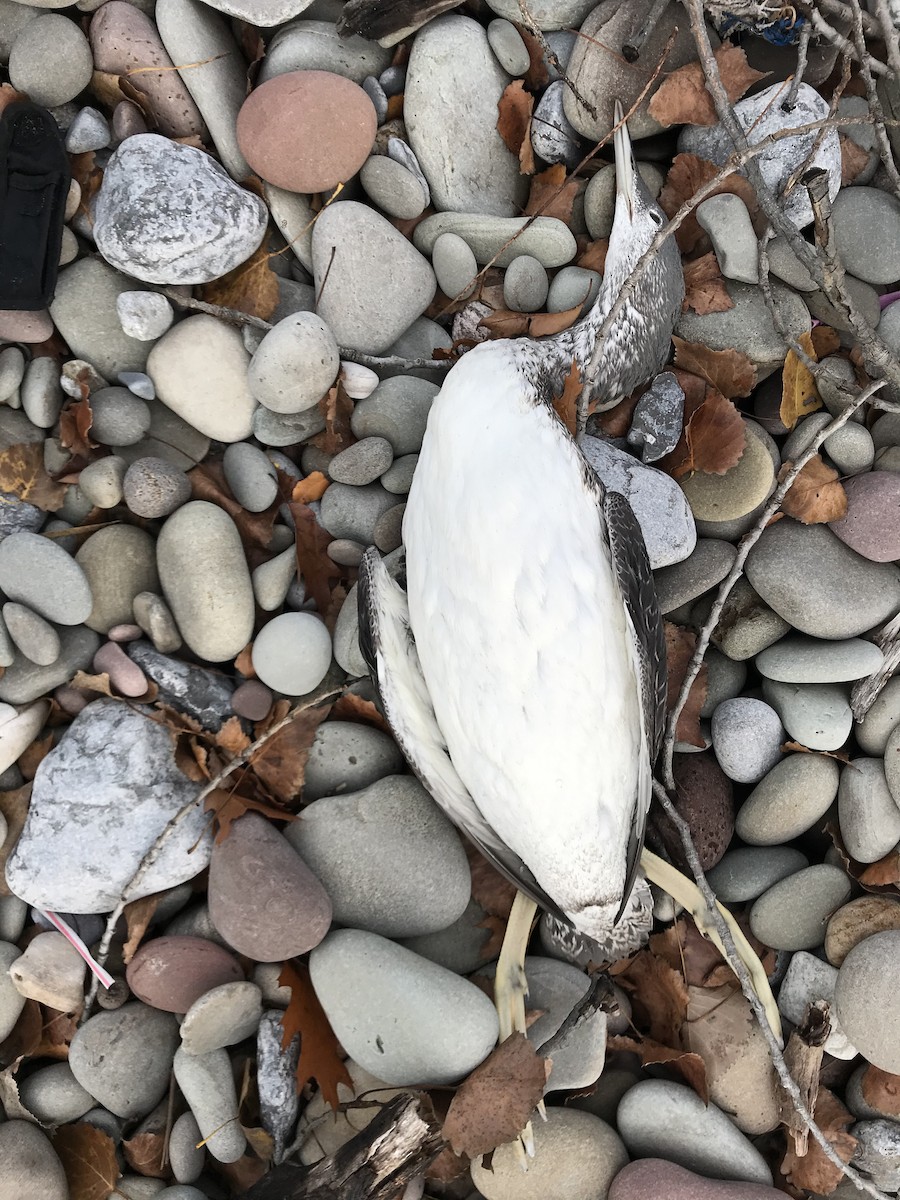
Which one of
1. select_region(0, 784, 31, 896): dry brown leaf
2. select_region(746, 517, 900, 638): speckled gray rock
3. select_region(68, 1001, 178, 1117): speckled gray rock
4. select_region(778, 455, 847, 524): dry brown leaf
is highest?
select_region(778, 455, 847, 524): dry brown leaf

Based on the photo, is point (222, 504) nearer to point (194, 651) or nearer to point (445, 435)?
point (194, 651)

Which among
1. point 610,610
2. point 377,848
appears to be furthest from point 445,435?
point 377,848

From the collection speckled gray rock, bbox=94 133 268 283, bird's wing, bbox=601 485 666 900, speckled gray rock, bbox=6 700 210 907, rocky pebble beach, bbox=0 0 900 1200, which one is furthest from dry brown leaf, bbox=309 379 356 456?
speckled gray rock, bbox=6 700 210 907

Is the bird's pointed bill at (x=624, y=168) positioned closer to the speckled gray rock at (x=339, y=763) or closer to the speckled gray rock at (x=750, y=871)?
the speckled gray rock at (x=339, y=763)

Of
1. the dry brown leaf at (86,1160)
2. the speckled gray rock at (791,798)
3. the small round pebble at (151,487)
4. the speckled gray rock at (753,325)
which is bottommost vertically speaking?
the dry brown leaf at (86,1160)

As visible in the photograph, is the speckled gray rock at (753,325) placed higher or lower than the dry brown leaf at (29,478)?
higher

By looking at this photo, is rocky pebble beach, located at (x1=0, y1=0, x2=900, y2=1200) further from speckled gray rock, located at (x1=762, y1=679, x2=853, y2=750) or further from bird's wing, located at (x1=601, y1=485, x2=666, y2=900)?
bird's wing, located at (x1=601, y1=485, x2=666, y2=900)

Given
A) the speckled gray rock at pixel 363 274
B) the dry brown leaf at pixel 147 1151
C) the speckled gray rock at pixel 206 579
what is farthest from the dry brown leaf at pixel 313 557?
the dry brown leaf at pixel 147 1151
